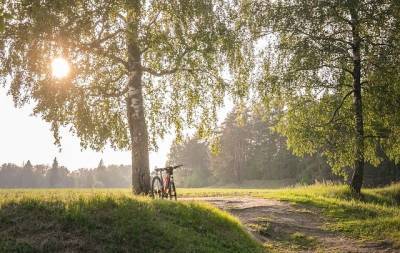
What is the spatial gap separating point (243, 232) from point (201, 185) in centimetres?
8287

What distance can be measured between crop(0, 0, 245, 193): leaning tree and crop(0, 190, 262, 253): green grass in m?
5.29

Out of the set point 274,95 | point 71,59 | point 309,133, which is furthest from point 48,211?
point 274,95

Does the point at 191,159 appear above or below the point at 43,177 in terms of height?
above

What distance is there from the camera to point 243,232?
41.2 feet

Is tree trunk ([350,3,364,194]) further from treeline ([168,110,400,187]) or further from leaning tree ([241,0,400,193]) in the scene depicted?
treeline ([168,110,400,187])

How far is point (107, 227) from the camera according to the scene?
31.7 ft

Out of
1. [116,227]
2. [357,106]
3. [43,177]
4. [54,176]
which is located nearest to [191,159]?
[54,176]

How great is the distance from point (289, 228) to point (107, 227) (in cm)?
755

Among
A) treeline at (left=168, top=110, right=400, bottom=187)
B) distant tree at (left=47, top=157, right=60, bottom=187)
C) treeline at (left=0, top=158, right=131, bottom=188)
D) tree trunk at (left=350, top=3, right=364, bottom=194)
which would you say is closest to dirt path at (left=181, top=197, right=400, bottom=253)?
tree trunk at (left=350, top=3, right=364, bottom=194)

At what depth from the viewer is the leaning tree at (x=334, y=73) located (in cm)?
1984

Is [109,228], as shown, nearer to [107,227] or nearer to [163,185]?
[107,227]

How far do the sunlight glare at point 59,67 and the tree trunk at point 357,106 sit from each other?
1240 centimetres

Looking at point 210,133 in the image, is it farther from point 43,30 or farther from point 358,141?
point 43,30

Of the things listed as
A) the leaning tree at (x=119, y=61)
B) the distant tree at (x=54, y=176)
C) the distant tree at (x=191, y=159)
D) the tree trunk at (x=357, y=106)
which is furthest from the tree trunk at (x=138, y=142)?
the distant tree at (x=54, y=176)
